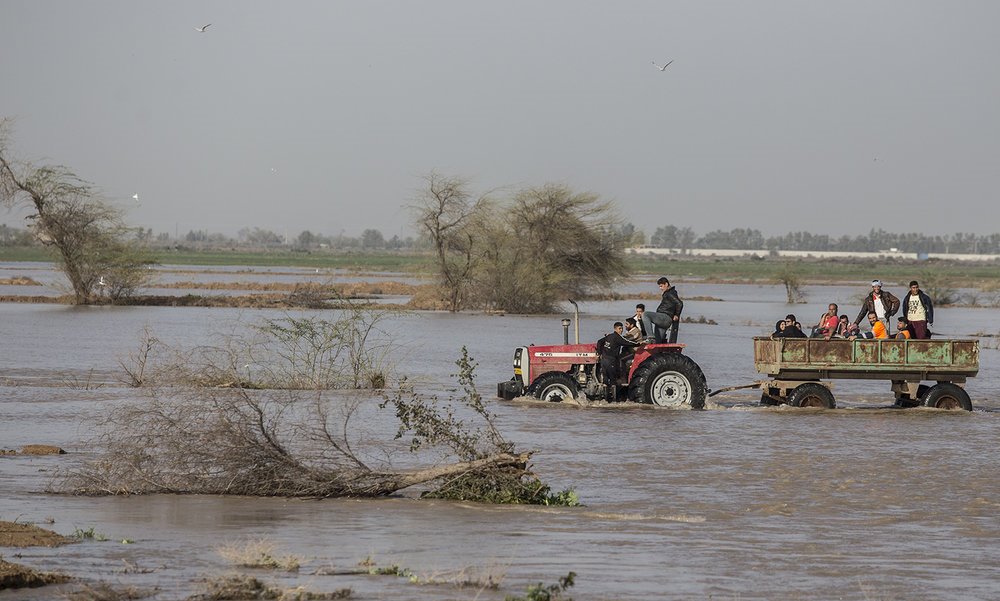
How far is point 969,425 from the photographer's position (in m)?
20.9

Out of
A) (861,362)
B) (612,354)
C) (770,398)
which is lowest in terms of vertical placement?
(770,398)

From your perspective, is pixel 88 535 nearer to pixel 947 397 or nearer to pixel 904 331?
pixel 904 331

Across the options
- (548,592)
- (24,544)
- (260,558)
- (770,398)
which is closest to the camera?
(548,592)

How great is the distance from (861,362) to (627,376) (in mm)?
3763

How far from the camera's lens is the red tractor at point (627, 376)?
21094mm

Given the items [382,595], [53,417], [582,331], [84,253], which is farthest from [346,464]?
[84,253]

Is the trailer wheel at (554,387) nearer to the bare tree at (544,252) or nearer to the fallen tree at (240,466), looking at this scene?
the fallen tree at (240,466)

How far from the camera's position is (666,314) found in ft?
69.6

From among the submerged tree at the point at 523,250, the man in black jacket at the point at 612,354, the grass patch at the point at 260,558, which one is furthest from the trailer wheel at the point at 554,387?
the submerged tree at the point at 523,250

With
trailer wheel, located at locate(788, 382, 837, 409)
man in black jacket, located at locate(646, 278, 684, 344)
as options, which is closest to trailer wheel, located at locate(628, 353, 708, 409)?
man in black jacket, located at locate(646, 278, 684, 344)

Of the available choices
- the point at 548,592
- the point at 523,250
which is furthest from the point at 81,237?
the point at 548,592

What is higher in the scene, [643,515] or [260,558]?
[260,558]

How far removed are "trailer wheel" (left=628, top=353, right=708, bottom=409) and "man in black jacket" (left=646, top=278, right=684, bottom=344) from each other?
1.29 ft

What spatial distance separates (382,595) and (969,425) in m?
14.3
